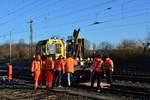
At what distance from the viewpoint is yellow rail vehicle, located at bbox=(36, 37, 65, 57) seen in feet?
96.4

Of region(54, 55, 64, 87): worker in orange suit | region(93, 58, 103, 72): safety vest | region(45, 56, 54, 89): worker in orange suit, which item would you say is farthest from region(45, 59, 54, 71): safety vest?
region(93, 58, 103, 72): safety vest

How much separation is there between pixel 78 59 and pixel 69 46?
1.62m

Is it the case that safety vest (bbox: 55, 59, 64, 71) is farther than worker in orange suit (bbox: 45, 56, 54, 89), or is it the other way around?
safety vest (bbox: 55, 59, 64, 71)

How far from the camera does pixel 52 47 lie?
29.6 meters

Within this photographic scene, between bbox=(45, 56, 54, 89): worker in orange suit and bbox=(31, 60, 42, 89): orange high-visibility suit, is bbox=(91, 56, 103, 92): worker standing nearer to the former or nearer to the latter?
bbox=(45, 56, 54, 89): worker in orange suit

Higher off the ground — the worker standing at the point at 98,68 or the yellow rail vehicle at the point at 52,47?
the yellow rail vehicle at the point at 52,47

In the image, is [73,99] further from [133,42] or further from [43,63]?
[133,42]

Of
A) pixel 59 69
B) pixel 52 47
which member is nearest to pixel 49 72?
pixel 59 69

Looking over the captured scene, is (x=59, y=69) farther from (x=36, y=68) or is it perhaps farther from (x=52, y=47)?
(x=52, y=47)

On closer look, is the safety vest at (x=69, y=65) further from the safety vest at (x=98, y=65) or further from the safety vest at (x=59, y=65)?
the safety vest at (x=98, y=65)

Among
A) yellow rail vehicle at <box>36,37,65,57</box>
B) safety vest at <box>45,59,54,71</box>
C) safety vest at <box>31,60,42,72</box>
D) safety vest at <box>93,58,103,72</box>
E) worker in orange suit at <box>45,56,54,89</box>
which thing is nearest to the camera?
safety vest at <box>93,58,103,72</box>

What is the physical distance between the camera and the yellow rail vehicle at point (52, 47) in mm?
29375

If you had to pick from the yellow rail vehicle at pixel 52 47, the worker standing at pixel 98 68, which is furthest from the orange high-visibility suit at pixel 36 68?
the yellow rail vehicle at pixel 52 47

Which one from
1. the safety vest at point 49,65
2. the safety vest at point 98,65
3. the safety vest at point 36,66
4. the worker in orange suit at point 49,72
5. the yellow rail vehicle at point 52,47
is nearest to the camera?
the safety vest at point 98,65
